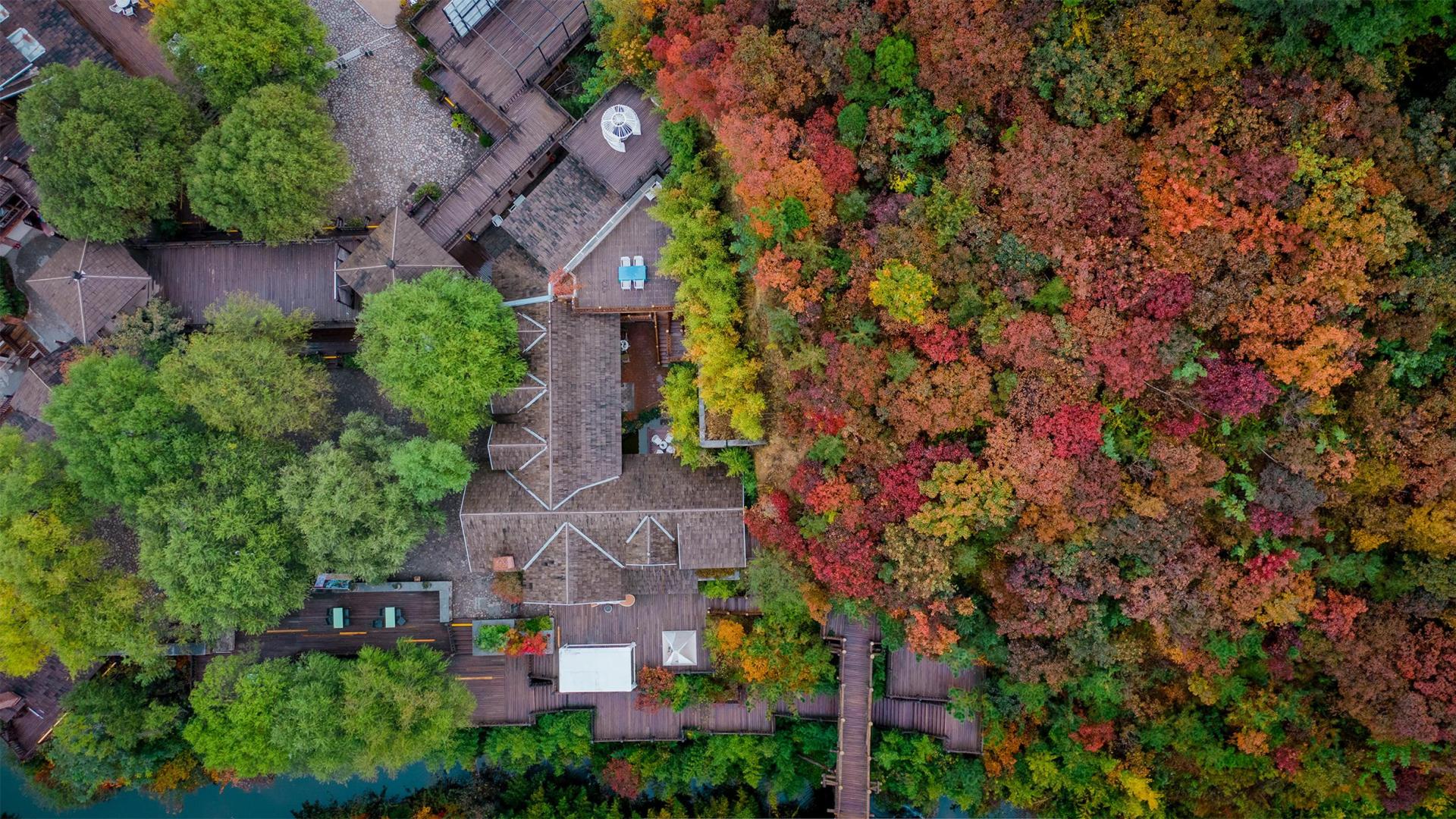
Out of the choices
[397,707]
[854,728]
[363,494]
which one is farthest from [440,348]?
[854,728]

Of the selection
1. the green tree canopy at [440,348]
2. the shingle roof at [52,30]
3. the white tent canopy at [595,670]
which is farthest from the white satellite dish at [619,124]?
the shingle roof at [52,30]

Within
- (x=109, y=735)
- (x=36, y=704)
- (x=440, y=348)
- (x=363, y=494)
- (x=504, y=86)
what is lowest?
(x=109, y=735)

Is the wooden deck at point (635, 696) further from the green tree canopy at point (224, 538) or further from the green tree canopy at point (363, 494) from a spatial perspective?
the green tree canopy at point (224, 538)

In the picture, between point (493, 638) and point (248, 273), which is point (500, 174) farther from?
point (493, 638)

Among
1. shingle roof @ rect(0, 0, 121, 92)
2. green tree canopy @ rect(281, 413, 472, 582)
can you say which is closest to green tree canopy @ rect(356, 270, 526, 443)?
green tree canopy @ rect(281, 413, 472, 582)

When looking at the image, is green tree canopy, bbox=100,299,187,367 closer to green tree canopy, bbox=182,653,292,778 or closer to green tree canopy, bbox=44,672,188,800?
green tree canopy, bbox=182,653,292,778

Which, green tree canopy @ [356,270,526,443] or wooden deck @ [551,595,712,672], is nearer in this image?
green tree canopy @ [356,270,526,443]
